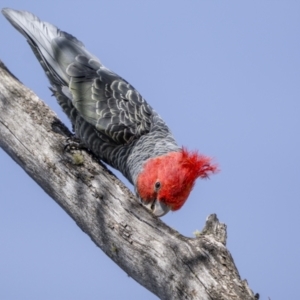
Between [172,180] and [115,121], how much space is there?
4.42ft

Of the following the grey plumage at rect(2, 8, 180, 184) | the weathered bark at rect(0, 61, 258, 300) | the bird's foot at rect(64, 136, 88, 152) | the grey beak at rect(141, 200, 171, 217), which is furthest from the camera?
the grey plumage at rect(2, 8, 180, 184)

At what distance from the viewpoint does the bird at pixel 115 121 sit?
24.7 feet

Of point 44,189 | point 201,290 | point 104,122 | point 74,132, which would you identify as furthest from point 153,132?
point 201,290

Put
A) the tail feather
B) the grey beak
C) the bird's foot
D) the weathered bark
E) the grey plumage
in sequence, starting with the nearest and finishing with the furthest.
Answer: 1. the weathered bark
2. the grey beak
3. the bird's foot
4. the grey plumage
5. the tail feather

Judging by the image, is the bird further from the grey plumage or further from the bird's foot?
the bird's foot

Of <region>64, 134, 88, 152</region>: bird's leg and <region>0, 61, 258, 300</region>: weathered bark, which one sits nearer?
<region>0, 61, 258, 300</region>: weathered bark

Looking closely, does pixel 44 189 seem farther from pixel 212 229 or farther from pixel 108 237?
pixel 212 229

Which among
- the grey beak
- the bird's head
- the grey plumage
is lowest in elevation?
the grey beak

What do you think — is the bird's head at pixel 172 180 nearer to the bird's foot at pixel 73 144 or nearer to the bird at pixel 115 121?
the bird at pixel 115 121

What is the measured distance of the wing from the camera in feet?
27.5

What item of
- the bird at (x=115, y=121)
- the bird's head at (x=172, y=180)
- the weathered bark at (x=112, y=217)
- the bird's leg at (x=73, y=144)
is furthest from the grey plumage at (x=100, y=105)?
the weathered bark at (x=112, y=217)

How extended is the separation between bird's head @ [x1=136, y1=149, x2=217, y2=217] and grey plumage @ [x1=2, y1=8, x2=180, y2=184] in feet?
1.15

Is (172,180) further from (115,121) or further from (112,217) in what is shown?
(115,121)

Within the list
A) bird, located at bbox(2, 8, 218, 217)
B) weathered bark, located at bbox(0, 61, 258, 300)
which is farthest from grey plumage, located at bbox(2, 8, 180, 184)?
weathered bark, located at bbox(0, 61, 258, 300)
